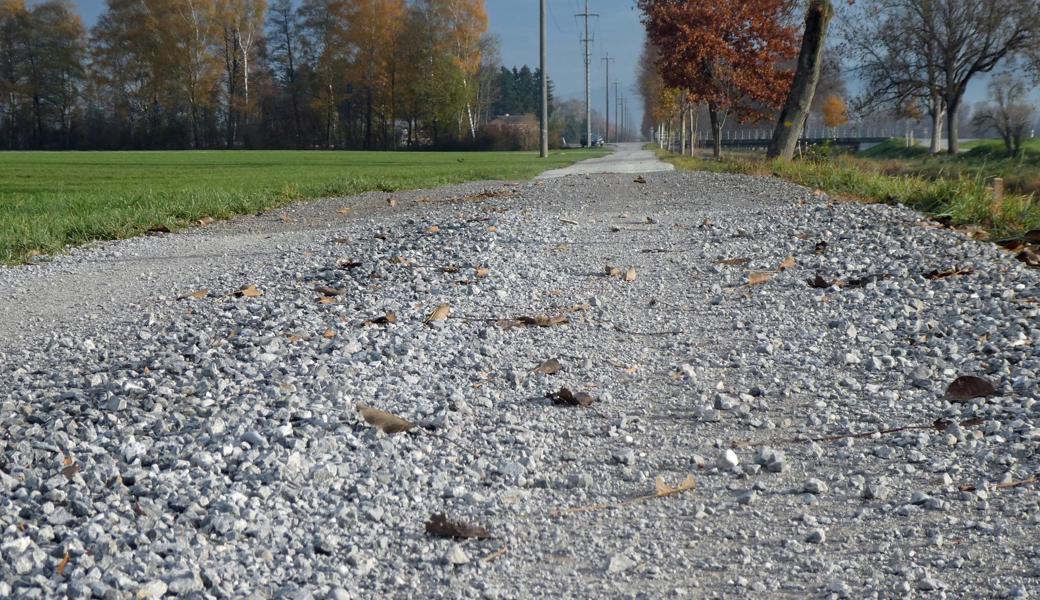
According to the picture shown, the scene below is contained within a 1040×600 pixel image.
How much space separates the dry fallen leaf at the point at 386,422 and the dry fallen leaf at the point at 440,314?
137 cm

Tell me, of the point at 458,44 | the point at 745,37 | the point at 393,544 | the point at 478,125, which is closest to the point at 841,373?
the point at 393,544

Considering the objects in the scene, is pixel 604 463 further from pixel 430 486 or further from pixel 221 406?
pixel 221 406

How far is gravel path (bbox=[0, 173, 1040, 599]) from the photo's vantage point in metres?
2.12

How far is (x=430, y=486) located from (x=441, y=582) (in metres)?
0.52

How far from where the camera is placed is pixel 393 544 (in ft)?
7.37

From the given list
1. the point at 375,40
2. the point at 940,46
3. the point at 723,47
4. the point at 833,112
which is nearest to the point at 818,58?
the point at 723,47

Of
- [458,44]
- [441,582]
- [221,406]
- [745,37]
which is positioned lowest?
[441,582]

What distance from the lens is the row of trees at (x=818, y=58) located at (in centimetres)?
2552

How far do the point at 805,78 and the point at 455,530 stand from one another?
16583mm

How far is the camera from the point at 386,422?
2.96 meters

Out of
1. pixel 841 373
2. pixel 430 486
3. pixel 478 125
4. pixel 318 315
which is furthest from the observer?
pixel 478 125

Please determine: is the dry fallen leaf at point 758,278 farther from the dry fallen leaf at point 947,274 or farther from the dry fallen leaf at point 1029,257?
the dry fallen leaf at point 1029,257

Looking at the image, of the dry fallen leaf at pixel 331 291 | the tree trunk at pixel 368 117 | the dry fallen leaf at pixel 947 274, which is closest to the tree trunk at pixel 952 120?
the tree trunk at pixel 368 117

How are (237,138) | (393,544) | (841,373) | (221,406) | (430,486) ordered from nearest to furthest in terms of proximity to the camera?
(393,544) → (430,486) → (221,406) → (841,373) → (237,138)
